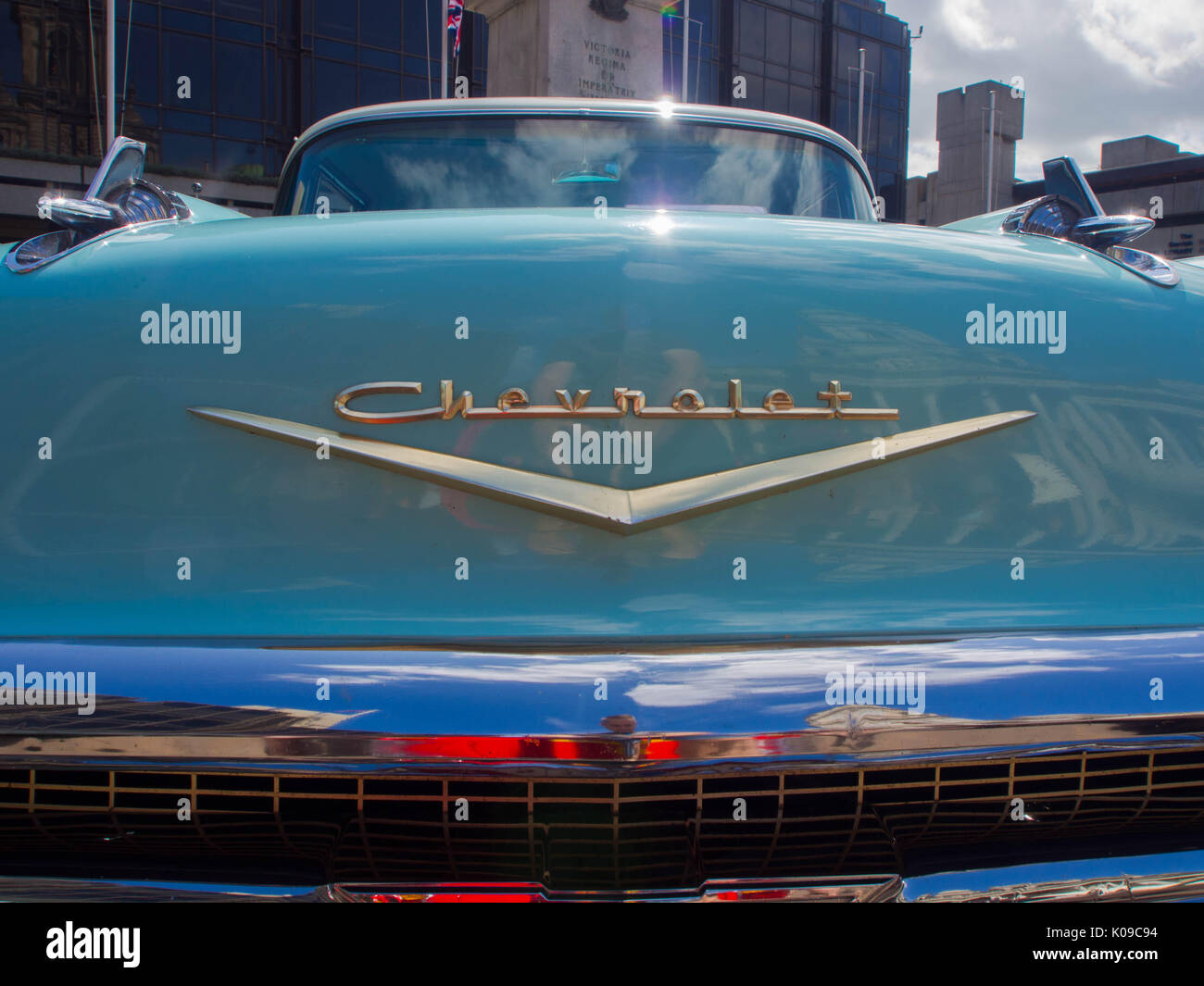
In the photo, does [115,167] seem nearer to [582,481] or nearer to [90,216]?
[90,216]

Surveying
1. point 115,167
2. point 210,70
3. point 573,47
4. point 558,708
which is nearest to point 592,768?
point 558,708

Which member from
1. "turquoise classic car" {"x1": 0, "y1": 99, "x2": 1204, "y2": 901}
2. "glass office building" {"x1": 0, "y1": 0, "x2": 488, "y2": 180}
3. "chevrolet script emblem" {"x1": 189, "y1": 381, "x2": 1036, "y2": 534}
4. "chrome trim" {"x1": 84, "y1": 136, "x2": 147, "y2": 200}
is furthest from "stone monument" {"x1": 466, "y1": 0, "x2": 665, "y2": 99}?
"glass office building" {"x1": 0, "y1": 0, "x2": 488, "y2": 180}

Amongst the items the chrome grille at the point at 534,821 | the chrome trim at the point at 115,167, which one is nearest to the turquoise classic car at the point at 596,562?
the chrome grille at the point at 534,821

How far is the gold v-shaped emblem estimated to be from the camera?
1263 millimetres

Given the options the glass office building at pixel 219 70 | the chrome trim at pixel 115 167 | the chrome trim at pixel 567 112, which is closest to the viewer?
the chrome trim at pixel 115 167

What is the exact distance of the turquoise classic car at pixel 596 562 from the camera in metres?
1.11

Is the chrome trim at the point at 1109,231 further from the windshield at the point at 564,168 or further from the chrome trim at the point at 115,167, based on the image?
the chrome trim at the point at 115,167

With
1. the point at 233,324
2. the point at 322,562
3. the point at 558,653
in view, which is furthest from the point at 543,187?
the point at 558,653

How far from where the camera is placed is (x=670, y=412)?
1.29 m

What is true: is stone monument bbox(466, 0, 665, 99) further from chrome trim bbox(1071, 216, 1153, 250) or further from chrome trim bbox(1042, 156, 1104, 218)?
chrome trim bbox(1071, 216, 1153, 250)

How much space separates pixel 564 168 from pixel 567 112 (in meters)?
0.19

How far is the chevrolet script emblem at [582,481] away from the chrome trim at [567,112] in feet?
4.66
